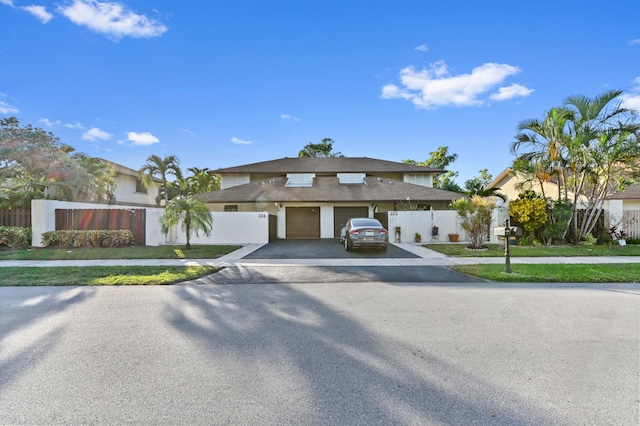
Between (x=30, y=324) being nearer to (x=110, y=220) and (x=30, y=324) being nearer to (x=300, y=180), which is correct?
(x=110, y=220)

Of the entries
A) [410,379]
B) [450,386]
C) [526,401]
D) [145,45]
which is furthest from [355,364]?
[145,45]

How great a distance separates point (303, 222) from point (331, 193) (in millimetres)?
2840

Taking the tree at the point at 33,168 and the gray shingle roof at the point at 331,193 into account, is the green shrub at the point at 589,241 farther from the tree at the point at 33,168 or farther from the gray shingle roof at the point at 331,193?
the tree at the point at 33,168

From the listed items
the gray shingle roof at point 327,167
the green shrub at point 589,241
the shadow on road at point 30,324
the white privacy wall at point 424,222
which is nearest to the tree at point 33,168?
the gray shingle roof at point 327,167

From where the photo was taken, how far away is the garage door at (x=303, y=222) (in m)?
23.5

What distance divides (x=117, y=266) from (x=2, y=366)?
302 inches

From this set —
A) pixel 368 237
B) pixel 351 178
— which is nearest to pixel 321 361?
pixel 368 237

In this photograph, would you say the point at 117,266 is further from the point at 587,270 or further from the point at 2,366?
the point at 587,270

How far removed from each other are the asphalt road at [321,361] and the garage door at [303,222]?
1675 cm

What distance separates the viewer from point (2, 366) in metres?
3.63

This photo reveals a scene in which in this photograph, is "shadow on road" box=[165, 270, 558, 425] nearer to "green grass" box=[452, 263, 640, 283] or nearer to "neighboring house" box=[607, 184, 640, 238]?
"green grass" box=[452, 263, 640, 283]

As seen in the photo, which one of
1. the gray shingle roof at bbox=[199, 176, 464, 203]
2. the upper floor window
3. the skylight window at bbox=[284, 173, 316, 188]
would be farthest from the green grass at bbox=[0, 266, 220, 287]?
the upper floor window

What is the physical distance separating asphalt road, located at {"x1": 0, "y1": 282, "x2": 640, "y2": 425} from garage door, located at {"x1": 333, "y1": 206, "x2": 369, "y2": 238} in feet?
54.9

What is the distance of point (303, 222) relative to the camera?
23562 mm
